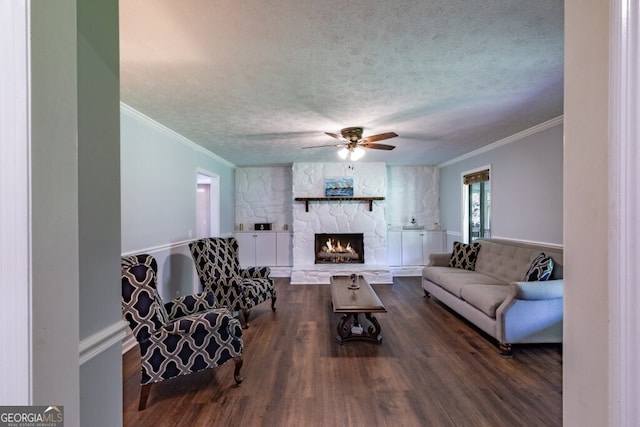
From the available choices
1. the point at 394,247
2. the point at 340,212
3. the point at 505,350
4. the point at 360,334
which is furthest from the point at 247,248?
the point at 505,350

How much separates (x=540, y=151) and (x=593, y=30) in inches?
152

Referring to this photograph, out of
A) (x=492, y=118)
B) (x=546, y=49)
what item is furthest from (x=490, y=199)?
(x=546, y=49)

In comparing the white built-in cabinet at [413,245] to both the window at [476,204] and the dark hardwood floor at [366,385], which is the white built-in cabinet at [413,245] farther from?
the dark hardwood floor at [366,385]

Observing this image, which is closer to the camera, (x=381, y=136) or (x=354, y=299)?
(x=354, y=299)

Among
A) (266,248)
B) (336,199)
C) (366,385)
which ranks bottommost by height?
(366,385)

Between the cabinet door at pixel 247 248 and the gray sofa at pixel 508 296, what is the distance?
3875 millimetres

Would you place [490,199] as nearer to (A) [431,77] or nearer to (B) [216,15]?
(A) [431,77]

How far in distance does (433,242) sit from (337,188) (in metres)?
2.47

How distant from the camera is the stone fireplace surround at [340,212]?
6.08 metres

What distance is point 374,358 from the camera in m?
2.73

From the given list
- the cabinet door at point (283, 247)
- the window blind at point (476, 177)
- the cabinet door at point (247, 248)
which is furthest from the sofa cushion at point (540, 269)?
the cabinet door at point (247, 248)

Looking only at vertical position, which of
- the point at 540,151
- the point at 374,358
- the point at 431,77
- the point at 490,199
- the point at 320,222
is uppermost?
the point at 431,77

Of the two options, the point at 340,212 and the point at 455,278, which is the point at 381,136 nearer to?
the point at 455,278

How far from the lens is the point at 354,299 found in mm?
3219
